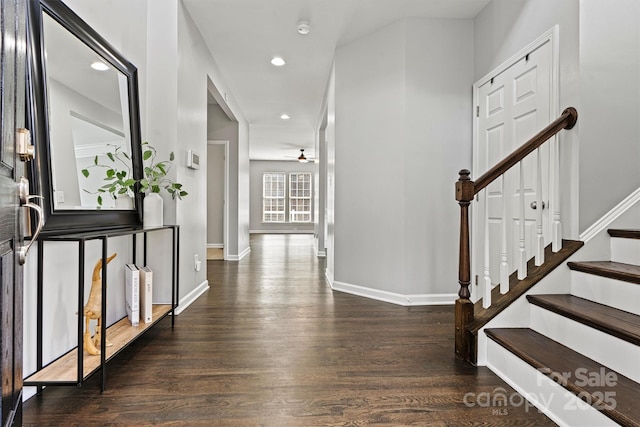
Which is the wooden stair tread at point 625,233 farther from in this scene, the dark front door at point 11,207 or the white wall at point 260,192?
the white wall at point 260,192

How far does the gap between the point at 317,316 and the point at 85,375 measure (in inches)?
66.9

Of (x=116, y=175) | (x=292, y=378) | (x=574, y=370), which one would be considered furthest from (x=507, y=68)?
(x=116, y=175)

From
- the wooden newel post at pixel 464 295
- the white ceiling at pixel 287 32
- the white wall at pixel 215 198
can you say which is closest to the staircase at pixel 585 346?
the wooden newel post at pixel 464 295

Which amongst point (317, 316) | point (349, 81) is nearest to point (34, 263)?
point (317, 316)

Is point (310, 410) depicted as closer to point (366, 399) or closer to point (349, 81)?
point (366, 399)

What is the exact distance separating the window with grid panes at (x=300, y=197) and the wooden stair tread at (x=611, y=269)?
11208 mm

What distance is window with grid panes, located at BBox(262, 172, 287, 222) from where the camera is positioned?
12914mm

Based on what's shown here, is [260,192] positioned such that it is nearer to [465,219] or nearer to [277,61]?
[277,61]

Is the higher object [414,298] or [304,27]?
[304,27]

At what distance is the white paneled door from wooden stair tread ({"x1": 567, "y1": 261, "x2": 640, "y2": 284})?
235mm

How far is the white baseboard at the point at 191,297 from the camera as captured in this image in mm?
3086

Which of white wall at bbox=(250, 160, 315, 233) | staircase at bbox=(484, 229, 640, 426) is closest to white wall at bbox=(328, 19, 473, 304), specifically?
staircase at bbox=(484, 229, 640, 426)

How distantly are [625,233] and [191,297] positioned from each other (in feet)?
10.9

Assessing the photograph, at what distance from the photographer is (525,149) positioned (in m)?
2.09
